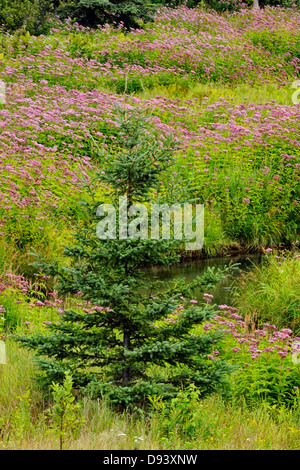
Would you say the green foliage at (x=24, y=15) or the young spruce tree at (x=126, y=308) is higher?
the green foliage at (x=24, y=15)

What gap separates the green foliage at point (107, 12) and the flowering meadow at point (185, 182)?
677 millimetres

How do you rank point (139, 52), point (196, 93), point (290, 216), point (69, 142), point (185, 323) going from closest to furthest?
1. point (185, 323)
2. point (69, 142)
3. point (290, 216)
4. point (196, 93)
5. point (139, 52)

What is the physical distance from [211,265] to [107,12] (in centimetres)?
1320

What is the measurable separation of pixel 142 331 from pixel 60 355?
65 cm

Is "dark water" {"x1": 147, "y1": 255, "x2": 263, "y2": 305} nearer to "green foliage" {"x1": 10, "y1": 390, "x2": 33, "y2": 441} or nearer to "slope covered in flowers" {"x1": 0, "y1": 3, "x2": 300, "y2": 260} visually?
"slope covered in flowers" {"x1": 0, "y1": 3, "x2": 300, "y2": 260}

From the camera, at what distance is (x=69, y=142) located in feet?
35.4

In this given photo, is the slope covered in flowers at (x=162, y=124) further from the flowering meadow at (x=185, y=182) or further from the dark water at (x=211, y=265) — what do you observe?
the dark water at (x=211, y=265)

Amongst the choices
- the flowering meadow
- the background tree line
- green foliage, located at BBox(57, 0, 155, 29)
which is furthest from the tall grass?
green foliage, located at BBox(57, 0, 155, 29)

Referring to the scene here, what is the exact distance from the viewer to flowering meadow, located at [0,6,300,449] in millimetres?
3947

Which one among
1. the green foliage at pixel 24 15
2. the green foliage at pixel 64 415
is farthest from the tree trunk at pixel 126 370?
the green foliage at pixel 24 15

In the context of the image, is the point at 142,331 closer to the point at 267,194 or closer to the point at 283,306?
the point at 283,306

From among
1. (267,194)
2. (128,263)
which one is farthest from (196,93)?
(128,263)

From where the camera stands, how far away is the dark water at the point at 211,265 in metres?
8.45

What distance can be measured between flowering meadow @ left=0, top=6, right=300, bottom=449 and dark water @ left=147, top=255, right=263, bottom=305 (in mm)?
243
